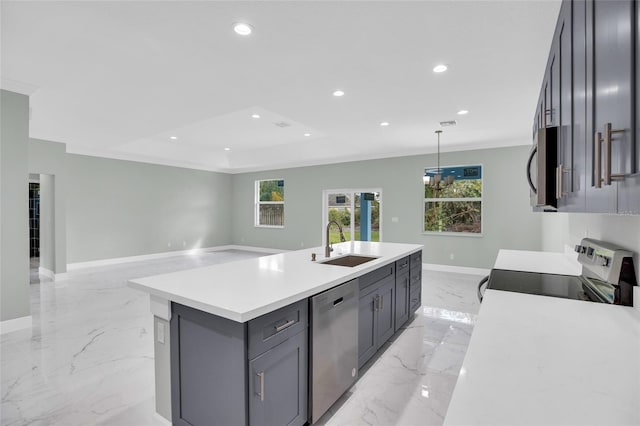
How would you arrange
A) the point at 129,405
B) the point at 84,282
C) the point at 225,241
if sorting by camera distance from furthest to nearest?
the point at 225,241
the point at 84,282
the point at 129,405

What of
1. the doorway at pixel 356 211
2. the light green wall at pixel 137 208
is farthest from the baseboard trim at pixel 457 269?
the light green wall at pixel 137 208

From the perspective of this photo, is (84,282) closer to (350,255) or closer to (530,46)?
(350,255)

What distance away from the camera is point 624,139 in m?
0.63

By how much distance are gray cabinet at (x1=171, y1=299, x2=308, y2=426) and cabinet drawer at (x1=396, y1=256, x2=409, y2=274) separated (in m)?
1.62

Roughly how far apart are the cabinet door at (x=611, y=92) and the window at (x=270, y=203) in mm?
8707

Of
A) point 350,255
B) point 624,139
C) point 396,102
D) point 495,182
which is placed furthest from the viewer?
point 495,182

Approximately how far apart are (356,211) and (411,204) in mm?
A: 1514

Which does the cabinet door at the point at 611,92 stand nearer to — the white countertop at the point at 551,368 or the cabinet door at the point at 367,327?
the white countertop at the point at 551,368

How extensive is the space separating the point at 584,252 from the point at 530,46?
5.97 feet

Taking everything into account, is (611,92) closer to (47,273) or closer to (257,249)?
(47,273)

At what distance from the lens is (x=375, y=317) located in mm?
2619

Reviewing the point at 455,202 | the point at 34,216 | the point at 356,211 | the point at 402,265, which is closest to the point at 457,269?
the point at 455,202

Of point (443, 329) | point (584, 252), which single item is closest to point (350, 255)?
point (443, 329)

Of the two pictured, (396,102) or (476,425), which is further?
(396,102)
